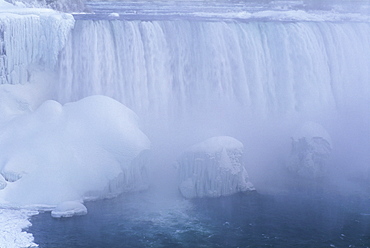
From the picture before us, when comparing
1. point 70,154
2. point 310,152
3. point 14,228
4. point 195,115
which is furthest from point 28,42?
point 310,152

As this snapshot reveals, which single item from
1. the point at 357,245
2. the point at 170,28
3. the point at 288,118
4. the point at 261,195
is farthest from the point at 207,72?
the point at 357,245

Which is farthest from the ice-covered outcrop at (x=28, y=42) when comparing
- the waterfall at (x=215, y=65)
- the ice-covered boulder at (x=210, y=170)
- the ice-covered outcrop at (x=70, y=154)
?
the ice-covered boulder at (x=210, y=170)

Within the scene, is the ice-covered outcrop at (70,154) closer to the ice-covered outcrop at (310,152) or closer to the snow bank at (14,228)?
the snow bank at (14,228)

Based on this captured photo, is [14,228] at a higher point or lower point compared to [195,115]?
lower

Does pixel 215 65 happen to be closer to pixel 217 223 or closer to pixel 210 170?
pixel 210 170

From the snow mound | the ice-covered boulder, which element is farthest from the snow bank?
the ice-covered boulder
